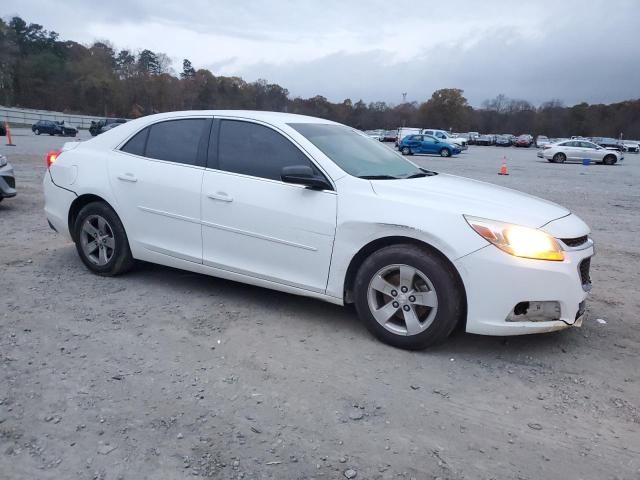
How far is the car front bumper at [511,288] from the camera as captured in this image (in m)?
3.56

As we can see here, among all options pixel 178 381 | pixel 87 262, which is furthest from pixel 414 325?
pixel 87 262

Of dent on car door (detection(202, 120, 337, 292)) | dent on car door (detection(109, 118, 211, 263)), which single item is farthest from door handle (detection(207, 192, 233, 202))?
dent on car door (detection(109, 118, 211, 263))

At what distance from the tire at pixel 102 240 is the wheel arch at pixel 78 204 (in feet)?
0.15

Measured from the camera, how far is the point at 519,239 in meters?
3.63

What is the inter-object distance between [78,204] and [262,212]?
2172mm

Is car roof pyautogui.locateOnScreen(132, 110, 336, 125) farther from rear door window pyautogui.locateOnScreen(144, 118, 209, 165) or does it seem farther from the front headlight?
the front headlight

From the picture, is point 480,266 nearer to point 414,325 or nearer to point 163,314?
point 414,325

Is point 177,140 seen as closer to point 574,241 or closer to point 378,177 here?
point 378,177

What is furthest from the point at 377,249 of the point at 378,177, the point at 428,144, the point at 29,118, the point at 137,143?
the point at 29,118

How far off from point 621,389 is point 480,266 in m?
1.13

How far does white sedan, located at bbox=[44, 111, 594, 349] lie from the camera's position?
144 inches

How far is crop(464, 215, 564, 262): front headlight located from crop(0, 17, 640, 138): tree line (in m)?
82.6

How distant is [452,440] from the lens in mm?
2846

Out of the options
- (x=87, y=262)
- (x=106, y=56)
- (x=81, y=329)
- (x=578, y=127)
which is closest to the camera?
(x=81, y=329)
